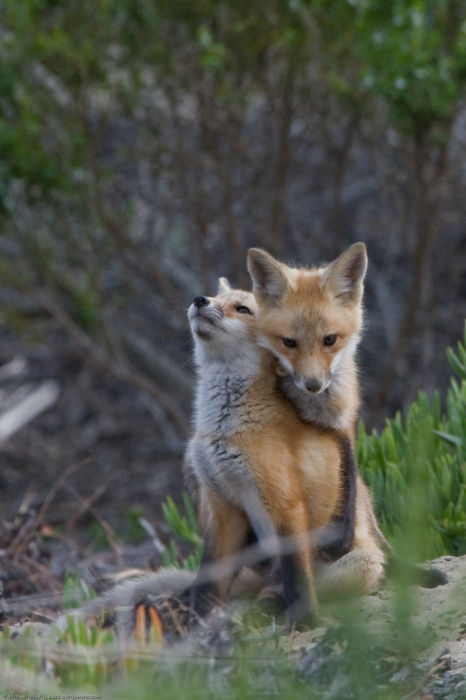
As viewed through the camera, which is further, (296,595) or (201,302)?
(201,302)

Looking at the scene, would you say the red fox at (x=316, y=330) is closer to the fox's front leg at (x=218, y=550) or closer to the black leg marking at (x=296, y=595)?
the fox's front leg at (x=218, y=550)

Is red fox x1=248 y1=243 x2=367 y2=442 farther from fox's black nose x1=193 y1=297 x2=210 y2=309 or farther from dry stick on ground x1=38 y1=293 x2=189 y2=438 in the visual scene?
dry stick on ground x1=38 y1=293 x2=189 y2=438

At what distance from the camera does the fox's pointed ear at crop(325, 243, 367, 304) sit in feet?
14.2

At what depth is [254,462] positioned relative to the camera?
12.9ft

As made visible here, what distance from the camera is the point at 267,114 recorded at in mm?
10156

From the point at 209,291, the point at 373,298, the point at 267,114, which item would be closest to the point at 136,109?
the point at 267,114

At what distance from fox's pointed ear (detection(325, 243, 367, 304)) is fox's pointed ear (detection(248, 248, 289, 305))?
20 centimetres

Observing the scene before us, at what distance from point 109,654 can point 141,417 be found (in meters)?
9.65

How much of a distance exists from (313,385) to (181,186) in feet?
20.9

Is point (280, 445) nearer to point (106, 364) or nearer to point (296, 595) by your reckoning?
point (296, 595)

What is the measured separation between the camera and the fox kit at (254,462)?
3.91m

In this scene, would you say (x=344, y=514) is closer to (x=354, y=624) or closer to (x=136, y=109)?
(x=354, y=624)

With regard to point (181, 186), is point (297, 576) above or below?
below

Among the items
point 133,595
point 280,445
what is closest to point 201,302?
point 280,445
